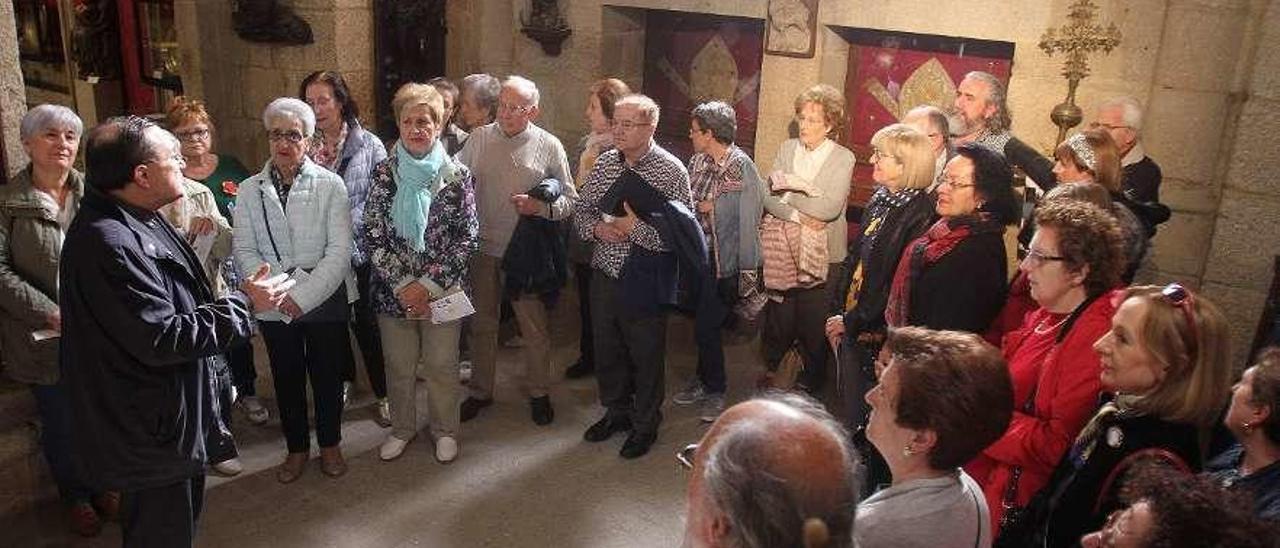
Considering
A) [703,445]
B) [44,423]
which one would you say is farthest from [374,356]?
[703,445]

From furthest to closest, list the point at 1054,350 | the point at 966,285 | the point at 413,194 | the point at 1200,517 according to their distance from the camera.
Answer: the point at 413,194, the point at 966,285, the point at 1054,350, the point at 1200,517

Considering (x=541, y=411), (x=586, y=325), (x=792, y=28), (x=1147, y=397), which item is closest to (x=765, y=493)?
(x=1147, y=397)

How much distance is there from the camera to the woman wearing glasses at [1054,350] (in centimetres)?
246

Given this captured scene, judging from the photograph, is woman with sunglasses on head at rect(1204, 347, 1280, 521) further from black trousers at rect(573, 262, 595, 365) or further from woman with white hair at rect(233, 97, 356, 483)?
black trousers at rect(573, 262, 595, 365)

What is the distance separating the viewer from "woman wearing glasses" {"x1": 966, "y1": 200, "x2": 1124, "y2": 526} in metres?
2.46

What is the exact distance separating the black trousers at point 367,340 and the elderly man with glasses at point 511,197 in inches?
17.8

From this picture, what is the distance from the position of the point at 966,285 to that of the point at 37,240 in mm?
3062

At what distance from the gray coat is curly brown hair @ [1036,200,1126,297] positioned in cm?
311

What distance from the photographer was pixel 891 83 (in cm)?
561

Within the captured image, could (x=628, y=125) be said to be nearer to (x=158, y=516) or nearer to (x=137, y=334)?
(x=137, y=334)

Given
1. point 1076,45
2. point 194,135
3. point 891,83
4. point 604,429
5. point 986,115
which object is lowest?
point 604,429

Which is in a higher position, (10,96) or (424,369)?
(10,96)

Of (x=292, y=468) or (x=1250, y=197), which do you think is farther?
(x=1250, y=197)

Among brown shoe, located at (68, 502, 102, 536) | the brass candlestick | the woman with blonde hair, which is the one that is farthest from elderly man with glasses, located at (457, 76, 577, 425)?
the brass candlestick
